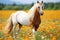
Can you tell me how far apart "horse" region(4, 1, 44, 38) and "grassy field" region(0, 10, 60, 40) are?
4 cm

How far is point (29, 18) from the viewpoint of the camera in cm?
195

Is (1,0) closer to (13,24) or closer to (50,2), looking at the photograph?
(13,24)

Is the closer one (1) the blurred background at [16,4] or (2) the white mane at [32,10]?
(2) the white mane at [32,10]

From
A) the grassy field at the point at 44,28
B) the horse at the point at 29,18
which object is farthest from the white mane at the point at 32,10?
the grassy field at the point at 44,28

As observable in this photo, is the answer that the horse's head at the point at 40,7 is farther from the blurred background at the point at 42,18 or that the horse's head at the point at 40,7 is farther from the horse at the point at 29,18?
the blurred background at the point at 42,18

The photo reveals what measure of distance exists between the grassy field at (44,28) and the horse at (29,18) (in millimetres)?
39

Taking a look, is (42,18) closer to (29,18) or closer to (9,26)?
(29,18)

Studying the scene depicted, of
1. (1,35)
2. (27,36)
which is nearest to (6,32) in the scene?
(1,35)

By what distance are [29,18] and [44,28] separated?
165 mm

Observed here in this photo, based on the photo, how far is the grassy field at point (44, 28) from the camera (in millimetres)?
1965

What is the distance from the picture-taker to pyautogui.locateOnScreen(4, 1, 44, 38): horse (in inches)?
74.7

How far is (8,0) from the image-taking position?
2.09 meters

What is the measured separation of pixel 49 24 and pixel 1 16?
1.42 ft

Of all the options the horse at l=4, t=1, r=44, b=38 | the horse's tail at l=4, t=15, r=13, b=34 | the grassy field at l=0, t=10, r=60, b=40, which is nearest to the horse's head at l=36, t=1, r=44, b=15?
the horse at l=4, t=1, r=44, b=38
